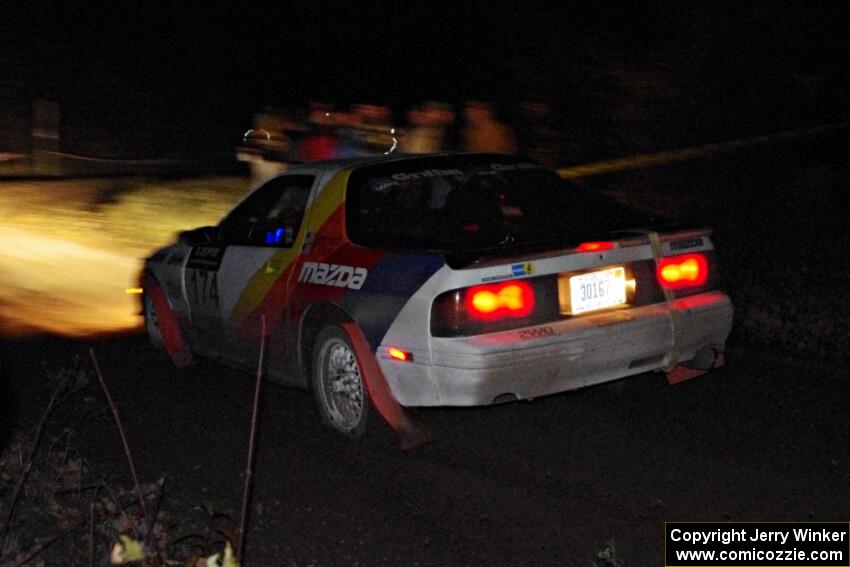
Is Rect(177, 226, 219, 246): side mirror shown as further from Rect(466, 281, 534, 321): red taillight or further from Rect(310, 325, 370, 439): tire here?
Rect(466, 281, 534, 321): red taillight

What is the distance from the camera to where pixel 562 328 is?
19.1 feet

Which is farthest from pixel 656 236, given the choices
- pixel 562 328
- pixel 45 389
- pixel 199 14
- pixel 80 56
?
pixel 80 56

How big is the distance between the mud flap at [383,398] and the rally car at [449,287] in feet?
0.03

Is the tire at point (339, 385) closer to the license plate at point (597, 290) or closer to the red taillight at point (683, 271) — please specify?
the license plate at point (597, 290)

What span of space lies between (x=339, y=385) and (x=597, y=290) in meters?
1.44

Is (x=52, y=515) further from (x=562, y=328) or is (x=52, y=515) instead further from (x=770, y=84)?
(x=770, y=84)

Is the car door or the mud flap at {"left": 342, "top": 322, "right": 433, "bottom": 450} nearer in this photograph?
the mud flap at {"left": 342, "top": 322, "right": 433, "bottom": 450}

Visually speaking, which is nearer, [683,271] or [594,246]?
[594,246]

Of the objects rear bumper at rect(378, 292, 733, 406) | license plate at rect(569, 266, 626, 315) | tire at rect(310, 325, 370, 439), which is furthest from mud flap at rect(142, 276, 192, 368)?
license plate at rect(569, 266, 626, 315)

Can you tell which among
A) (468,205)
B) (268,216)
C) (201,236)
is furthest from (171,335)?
(468,205)

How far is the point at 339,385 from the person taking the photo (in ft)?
21.3

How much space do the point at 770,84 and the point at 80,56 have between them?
1036 inches

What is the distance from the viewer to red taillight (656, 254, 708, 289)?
20.4 feet

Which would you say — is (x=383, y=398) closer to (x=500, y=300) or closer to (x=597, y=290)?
(x=500, y=300)
